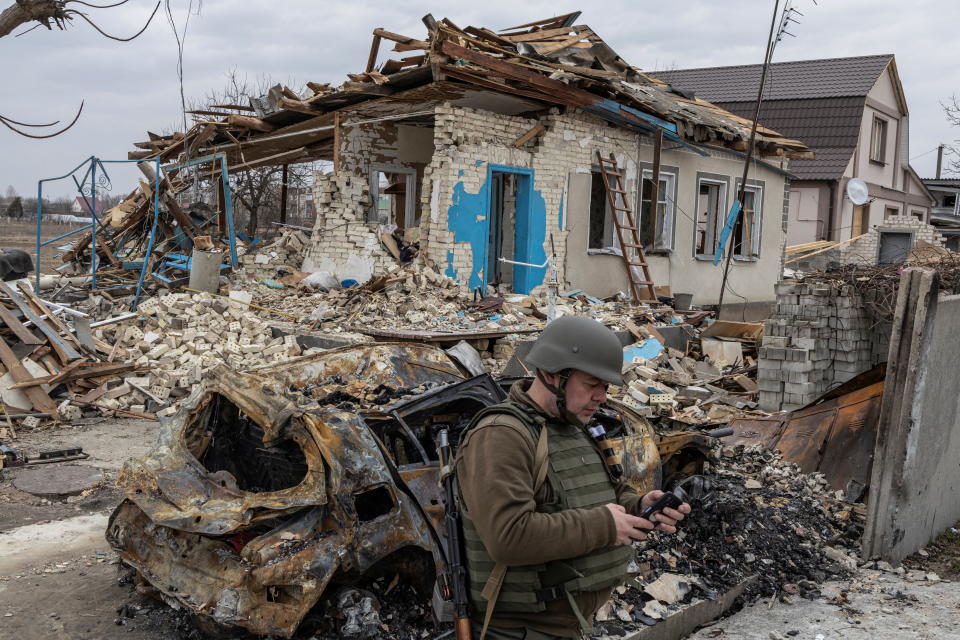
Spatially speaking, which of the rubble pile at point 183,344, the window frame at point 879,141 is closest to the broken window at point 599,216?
the rubble pile at point 183,344

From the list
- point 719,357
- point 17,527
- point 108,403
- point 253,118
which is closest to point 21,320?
point 108,403

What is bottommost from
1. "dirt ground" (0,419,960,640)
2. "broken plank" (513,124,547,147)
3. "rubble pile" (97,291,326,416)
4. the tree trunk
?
"dirt ground" (0,419,960,640)

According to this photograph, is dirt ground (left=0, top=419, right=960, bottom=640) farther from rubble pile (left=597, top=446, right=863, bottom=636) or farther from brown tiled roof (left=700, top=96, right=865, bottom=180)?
brown tiled roof (left=700, top=96, right=865, bottom=180)

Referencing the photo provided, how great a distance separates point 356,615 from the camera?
11.4 ft

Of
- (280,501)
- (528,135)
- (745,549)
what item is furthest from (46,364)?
(528,135)

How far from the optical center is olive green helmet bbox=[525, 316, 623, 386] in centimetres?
220

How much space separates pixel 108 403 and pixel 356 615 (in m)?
6.37

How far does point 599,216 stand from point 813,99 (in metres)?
15.0

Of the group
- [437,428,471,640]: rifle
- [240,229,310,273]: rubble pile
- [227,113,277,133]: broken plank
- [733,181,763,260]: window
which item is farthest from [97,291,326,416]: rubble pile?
[733,181,763,260]: window

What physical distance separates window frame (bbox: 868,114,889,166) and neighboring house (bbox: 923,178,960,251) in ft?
18.9

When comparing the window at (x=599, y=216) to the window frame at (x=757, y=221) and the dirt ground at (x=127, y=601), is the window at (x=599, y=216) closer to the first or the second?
the window frame at (x=757, y=221)

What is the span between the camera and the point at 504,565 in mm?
2109

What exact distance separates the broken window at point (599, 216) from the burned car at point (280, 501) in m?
10.5

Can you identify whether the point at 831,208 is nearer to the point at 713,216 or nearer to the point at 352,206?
the point at 713,216
